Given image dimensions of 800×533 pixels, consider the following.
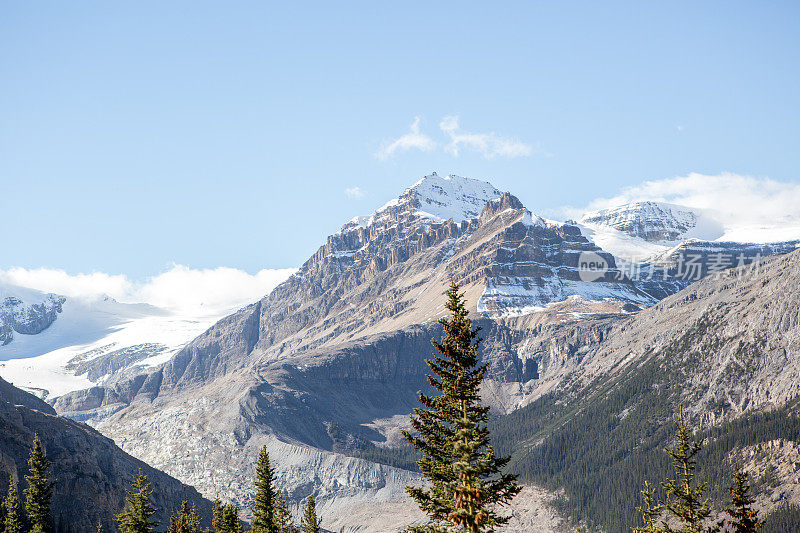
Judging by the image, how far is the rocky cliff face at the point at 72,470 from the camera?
505ft

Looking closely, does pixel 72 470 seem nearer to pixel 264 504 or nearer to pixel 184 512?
pixel 184 512

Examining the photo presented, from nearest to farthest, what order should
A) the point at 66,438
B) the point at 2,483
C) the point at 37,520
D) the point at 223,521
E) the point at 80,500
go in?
the point at 223,521, the point at 37,520, the point at 2,483, the point at 80,500, the point at 66,438

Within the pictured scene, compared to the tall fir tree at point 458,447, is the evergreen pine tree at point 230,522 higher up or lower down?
lower down

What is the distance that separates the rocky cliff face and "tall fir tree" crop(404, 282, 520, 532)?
4773 inches

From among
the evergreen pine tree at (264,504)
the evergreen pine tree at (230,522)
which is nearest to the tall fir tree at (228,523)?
the evergreen pine tree at (230,522)

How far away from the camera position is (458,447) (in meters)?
34.9

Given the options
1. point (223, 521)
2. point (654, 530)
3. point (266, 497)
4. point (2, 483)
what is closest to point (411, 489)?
point (654, 530)

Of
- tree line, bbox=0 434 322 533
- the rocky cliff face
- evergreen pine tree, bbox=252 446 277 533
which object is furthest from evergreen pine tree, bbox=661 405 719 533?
the rocky cliff face

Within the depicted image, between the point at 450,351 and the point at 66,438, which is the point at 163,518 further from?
the point at 450,351

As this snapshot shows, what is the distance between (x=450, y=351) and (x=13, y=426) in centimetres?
15392

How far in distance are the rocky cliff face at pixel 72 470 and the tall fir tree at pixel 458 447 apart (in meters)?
121

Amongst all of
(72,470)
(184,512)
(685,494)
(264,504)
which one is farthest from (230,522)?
(72,470)

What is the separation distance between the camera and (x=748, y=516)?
48406mm

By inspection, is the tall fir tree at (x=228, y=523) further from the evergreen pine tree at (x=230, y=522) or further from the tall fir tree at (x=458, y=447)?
the tall fir tree at (x=458, y=447)
